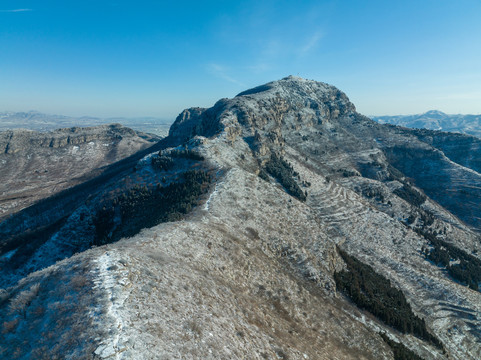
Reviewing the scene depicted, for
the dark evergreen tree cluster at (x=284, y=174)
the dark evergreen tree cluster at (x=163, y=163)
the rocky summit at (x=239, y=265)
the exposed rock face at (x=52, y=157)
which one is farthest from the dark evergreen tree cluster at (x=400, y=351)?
the exposed rock face at (x=52, y=157)

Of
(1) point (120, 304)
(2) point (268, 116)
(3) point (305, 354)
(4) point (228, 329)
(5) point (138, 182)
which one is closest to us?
(1) point (120, 304)

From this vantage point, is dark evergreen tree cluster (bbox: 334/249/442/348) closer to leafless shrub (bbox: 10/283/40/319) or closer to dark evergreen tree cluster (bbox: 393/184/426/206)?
leafless shrub (bbox: 10/283/40/319)

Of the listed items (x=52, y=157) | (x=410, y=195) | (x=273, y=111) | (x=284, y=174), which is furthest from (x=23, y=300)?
(x=52, y=157)

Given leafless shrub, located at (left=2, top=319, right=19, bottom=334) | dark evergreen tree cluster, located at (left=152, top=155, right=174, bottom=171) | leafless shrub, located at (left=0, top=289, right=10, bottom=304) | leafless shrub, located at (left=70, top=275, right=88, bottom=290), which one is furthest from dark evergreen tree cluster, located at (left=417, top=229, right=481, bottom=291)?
leafless shrub, located at (left=0, top=289, right=10, bottom=304)

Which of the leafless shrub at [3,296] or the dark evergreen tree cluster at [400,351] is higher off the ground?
the leafless shrub at [3,296]

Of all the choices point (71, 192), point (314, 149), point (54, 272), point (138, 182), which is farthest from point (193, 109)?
point (54, 272)

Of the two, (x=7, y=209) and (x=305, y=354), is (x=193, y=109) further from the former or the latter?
(x=305, y=354)

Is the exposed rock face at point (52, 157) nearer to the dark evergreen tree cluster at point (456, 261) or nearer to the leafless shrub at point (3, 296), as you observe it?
the leafless shrub at point (3, 296)
